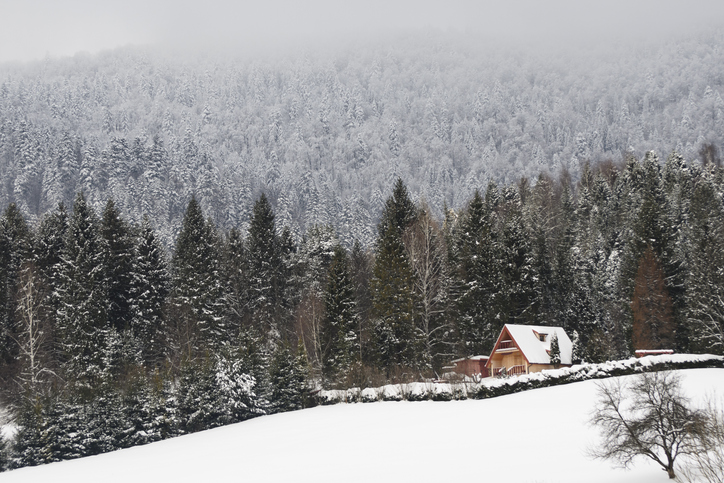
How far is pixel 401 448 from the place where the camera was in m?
23.3

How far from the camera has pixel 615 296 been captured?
63.8m

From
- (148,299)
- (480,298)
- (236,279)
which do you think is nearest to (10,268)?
(148,299)

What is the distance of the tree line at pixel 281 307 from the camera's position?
37.7m

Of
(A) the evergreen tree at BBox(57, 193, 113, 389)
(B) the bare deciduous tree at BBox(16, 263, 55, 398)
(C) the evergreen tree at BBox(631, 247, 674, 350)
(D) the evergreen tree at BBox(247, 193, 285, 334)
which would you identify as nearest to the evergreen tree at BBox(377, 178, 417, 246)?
(D) the evergreen tree at BBox(247, 193, 285, 334)

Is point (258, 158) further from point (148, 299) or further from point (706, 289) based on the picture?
point (706, 289)

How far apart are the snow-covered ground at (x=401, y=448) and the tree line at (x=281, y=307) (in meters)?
3.81

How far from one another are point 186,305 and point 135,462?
27253 mm

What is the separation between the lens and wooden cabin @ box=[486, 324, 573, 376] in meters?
47.6

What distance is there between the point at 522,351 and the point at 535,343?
2.89 meters

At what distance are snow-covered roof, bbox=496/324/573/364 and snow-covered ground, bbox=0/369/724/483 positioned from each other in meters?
14.1

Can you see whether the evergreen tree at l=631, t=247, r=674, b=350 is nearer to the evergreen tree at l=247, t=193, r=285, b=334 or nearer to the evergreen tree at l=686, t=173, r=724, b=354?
the evergreen tree at l=686, t=173, r=724, b=354

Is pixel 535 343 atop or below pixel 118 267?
below

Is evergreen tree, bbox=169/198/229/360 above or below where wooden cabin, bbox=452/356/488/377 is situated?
above

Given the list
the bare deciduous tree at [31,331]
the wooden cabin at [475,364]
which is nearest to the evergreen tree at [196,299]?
the bare deciduous tree at [31,331]
